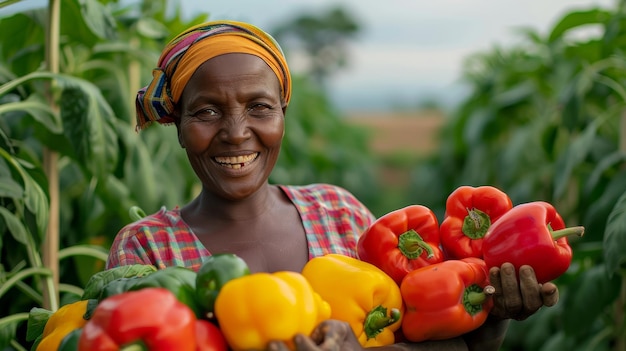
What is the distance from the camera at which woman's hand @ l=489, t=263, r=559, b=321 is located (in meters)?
1.63

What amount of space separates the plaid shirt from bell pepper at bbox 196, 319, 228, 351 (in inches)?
19.0

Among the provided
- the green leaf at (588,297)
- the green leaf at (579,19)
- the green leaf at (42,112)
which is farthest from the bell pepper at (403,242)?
the green leaf at (579,19)

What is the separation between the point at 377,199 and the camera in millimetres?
11992

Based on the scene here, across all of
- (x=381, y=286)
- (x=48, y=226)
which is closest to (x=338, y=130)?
(x=48, y=226)

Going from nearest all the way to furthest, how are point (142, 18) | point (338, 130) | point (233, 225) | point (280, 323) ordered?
1. point (280, 323)
2. point (233, 225)
3. point (142, 18)
4. point (338, 130)

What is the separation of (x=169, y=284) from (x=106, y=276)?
24cm

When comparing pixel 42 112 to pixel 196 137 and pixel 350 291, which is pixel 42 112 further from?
pixel 350 291

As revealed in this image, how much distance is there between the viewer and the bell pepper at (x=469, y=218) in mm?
1810

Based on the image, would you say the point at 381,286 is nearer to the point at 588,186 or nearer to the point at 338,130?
the point at 588,186

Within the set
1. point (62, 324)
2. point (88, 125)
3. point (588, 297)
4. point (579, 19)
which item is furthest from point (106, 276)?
point (579, 19)

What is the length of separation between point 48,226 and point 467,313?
1556mm

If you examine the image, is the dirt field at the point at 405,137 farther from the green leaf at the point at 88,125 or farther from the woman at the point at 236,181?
the woman at the point at 236,181

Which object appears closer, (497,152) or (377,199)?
(497,152)

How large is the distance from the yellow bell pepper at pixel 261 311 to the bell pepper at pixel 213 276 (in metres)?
0.02
